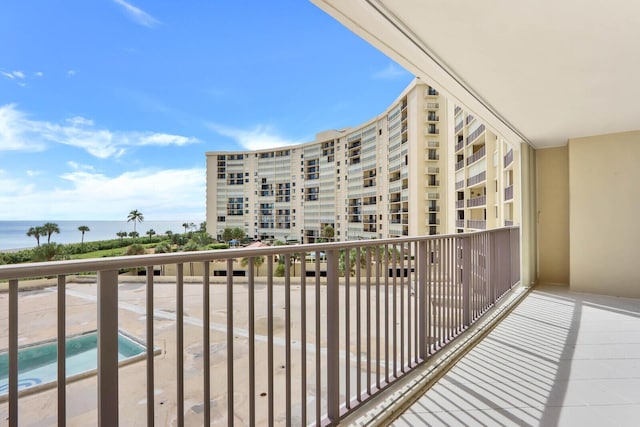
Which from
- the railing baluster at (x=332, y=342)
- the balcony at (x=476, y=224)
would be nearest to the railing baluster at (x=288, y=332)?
the railing baluster at (x=332, y=342)

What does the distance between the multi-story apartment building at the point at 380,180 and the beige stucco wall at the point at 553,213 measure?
5.27 metres

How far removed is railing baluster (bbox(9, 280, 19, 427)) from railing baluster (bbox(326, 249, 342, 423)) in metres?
1.03

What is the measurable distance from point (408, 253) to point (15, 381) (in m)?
1.73

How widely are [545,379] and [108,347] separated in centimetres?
223

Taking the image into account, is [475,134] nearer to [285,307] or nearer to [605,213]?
[605,213]

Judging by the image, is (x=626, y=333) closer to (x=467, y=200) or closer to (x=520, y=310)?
(x=520, y=310)

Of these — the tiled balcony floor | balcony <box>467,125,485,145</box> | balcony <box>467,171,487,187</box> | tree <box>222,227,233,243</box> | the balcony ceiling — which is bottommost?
tree <box>222,227,233,243</box>

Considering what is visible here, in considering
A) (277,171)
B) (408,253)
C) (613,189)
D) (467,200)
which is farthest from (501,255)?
(277,171)

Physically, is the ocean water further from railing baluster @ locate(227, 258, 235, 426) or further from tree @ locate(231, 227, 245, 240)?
railing baluster @ locate(227, 258, 235, 426)

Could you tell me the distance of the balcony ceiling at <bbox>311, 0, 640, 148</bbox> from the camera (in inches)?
64.3

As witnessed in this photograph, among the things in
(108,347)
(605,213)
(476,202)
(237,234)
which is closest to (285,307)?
(108,347)

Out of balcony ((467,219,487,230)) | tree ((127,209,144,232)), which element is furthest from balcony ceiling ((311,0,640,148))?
tree ((127,209,144,232))

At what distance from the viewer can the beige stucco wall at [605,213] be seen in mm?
3773

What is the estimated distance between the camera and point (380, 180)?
33312 mm
